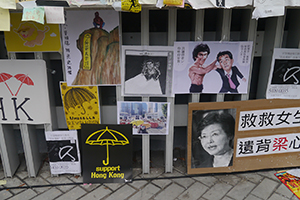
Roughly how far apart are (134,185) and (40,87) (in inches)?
75.0

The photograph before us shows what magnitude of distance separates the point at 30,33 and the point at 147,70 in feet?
5.12

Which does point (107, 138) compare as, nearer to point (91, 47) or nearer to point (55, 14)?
point (91, 47)

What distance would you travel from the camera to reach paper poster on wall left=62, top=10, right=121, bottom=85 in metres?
2.81

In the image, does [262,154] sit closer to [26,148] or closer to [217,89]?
[217,89]

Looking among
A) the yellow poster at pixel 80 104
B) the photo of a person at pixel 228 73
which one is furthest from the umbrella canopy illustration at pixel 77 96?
the photo of a person at pixel 228 73

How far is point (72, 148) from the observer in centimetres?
335

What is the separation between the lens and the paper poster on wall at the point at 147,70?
9.81 feet

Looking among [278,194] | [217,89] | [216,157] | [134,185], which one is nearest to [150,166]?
Result: [134,185]

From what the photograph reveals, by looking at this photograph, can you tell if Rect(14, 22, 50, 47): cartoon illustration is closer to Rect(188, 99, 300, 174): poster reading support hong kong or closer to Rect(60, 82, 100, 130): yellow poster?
Rect(60, 82, 100, 130): yellow poster

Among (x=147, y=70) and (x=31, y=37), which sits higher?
(x=31, y=37)

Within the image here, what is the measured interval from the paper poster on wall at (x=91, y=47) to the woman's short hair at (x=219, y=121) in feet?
4.43

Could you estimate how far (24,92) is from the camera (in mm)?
3082

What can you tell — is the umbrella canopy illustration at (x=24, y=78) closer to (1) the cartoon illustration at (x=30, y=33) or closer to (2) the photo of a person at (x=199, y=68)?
(1) the cartoon illustration at (x=30, y=33)

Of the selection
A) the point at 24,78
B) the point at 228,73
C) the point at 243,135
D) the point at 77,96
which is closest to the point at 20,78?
the point at 24,78
